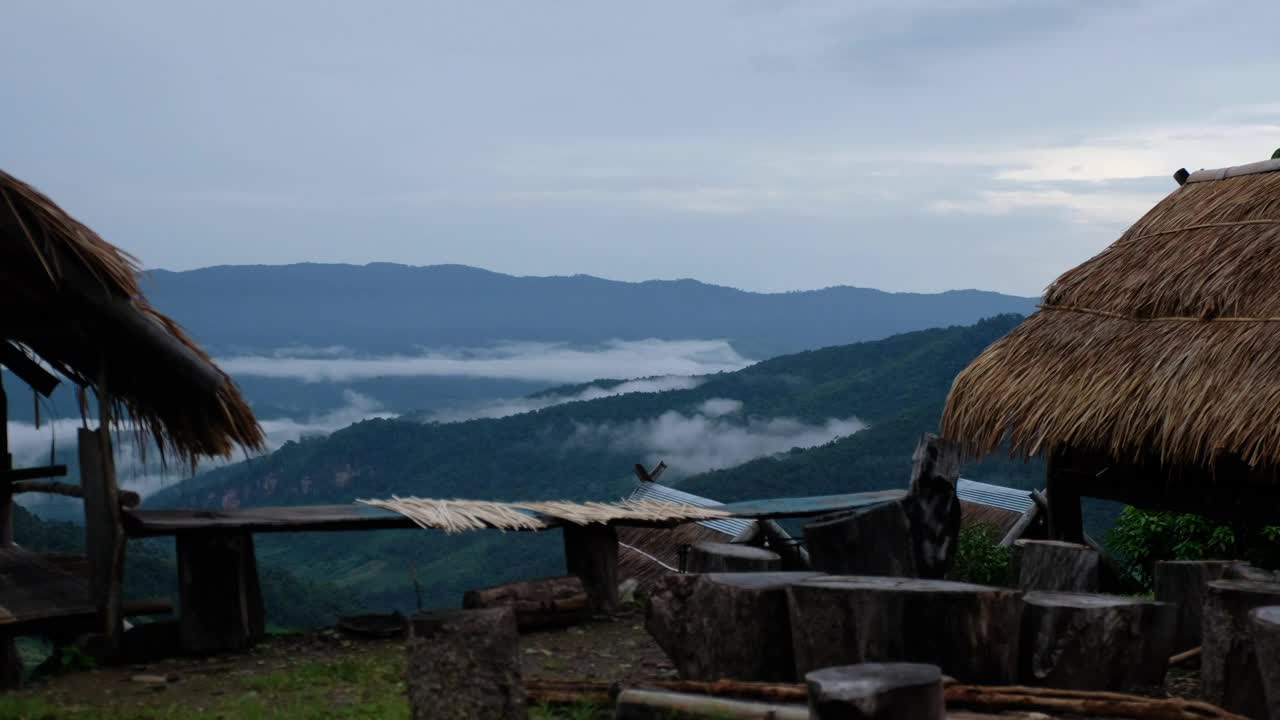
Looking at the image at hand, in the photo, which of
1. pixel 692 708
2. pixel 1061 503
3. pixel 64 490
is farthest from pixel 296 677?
pixel 1061 503

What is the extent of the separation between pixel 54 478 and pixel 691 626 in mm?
5378

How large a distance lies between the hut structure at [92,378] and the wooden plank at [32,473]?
0.05 ft

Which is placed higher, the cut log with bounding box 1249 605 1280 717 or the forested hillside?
the cut log with bounding box 1249 605 1280 717

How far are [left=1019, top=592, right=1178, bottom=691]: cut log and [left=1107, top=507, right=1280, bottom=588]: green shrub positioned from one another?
17.2 feet

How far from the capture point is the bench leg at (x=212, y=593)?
923 cm

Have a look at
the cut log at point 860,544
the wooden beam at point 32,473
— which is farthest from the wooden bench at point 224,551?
the cut log at point 860,544

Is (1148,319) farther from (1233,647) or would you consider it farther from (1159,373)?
(1233,647)

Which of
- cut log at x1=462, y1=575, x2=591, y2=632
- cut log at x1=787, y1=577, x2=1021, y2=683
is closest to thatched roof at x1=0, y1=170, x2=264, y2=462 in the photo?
cut log at x1=462, y1=575, x2=591, y2=632

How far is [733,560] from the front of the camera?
8789 mm

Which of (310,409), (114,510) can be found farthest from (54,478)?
(310,409)

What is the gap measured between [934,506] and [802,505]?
1.35 m

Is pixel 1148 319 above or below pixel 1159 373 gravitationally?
above

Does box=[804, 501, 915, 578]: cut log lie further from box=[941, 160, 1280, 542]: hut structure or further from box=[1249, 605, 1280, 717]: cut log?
box=[1249, 605, 1280, 717]: cut log

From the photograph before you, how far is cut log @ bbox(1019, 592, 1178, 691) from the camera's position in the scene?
7016 millimetres
